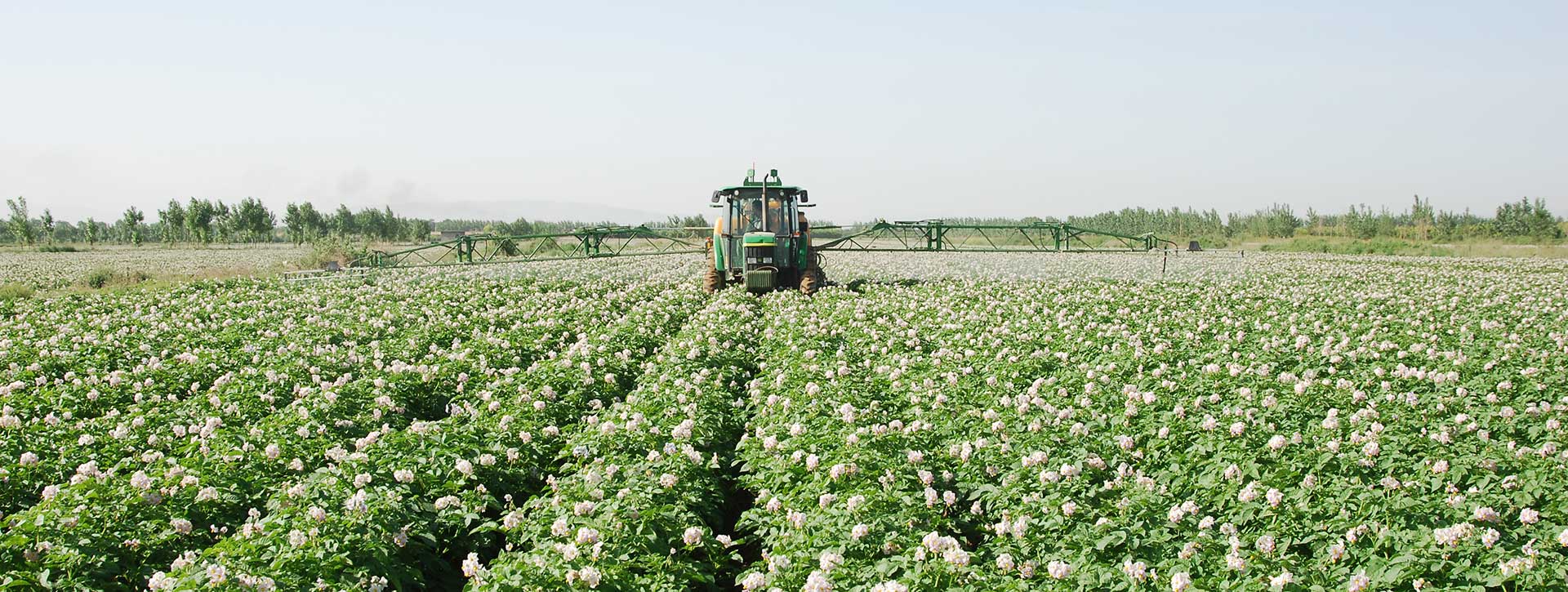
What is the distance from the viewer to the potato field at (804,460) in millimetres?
4367

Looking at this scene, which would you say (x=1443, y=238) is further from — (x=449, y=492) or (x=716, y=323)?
(x=449, y=492)

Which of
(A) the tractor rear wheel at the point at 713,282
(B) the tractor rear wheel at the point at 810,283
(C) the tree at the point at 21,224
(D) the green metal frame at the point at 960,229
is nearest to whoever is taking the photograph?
(B) the tractor rear wheel at the point at 810,283

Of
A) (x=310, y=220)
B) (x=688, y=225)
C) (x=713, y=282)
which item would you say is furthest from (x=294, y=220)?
(x=713, y=282)

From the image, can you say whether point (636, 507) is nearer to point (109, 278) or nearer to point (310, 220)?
point (109, 278)

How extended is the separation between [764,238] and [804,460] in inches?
514

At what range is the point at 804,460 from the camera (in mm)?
6047

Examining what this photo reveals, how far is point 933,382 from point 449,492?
4.53 m

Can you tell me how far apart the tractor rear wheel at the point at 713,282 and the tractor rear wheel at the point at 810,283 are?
6.60ft

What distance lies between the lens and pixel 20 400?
7.96m

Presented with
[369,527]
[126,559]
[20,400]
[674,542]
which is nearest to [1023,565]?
[674,542]

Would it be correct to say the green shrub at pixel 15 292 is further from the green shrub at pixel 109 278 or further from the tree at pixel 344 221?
the tree at pixel 344 221

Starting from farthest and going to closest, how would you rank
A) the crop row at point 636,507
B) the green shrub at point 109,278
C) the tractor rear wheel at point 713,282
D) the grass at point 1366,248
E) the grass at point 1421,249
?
the grass at point 1366,248, the grass at point 1421,249, the green shrub at point 109,278, the tractor rear wheel at point 713,282, the crop row at point 636,507

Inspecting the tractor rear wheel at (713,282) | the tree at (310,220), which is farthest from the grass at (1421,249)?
the tree at (310,220)

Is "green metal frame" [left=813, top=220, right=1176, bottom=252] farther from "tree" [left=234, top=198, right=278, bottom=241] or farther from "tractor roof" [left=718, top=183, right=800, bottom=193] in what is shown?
"tree" [left=234, top=198, right=278, bottom=241]
